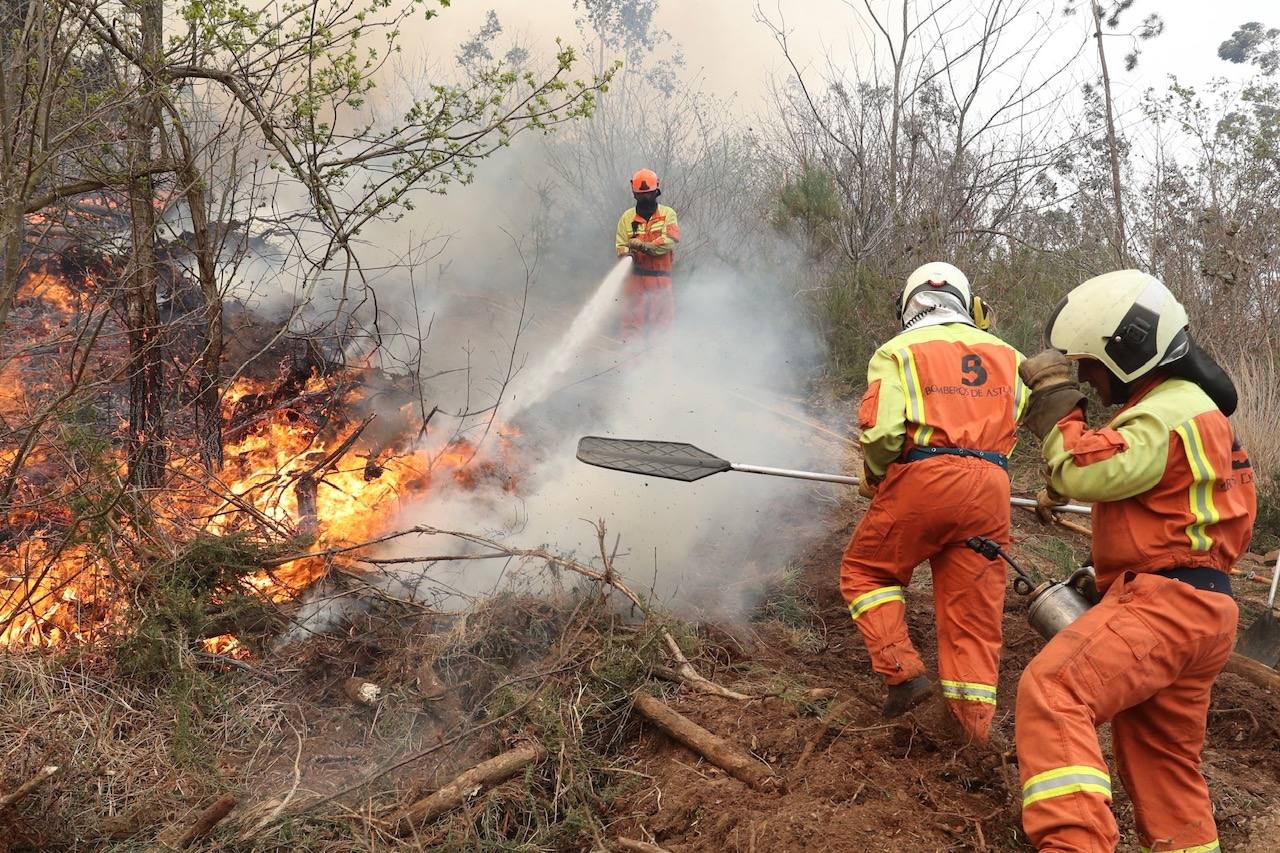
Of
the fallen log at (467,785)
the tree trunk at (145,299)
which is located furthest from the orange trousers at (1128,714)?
the tree trunk at (145,299)

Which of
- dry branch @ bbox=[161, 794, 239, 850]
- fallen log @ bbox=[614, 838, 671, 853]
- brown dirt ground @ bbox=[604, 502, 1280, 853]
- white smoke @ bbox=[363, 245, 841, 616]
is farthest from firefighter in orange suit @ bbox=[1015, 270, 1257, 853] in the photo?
dry branch @ bbox=[161, 794, 239, 850]

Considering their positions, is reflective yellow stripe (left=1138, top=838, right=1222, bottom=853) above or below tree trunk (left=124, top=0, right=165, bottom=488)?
below

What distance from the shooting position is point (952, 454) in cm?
366

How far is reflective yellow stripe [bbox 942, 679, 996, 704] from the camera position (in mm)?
3574

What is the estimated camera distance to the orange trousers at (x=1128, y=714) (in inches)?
99.8

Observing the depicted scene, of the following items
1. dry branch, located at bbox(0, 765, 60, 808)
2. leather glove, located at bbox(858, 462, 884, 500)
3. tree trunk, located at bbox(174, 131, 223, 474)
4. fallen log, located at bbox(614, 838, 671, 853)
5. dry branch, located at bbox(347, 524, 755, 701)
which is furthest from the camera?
tree trunk, located at bbox(174, 131, 223, 474)

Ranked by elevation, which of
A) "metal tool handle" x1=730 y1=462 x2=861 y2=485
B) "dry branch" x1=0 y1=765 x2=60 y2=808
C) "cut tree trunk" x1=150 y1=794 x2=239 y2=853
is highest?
"metal tool handle" x1=730 y1=462 x2=861 y2=485

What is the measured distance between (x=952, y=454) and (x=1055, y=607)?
71cm

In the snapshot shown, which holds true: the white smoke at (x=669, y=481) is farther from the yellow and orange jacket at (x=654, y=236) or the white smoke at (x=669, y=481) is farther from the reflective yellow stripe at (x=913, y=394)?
the reflective yellow stripe at (x=913, y=394)

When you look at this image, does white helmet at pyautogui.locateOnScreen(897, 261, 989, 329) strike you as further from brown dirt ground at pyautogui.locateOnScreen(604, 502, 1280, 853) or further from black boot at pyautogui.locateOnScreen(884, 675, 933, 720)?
brown dirt ground at pyautogui.locateOnScreen(604, 502, 1280, 853)

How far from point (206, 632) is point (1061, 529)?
5.68 m

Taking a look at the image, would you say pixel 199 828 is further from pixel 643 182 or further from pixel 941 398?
pixel 643 182

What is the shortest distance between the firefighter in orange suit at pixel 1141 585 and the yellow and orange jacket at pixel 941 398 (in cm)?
61

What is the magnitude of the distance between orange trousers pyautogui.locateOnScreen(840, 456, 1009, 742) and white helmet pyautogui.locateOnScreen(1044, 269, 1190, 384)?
2.53ft
